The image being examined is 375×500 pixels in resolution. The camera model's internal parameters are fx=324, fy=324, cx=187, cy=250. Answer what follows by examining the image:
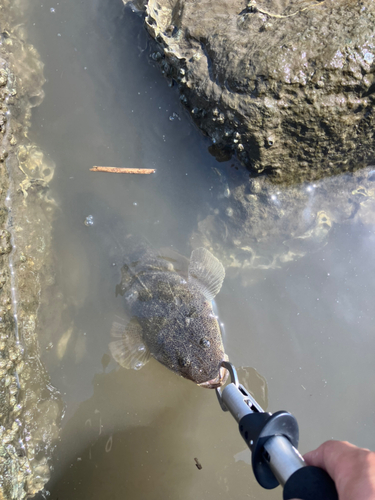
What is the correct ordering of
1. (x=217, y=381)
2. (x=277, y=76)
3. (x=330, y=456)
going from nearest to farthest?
1. (x=330, y=456)
2. (x=277, y=76)
3. (x=217, y=381)

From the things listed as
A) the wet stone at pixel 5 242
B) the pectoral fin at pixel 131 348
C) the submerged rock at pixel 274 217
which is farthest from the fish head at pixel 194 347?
the wet stone at pixel 5 242

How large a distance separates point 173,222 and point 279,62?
80.3 inches

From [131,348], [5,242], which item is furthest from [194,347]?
[5,242]

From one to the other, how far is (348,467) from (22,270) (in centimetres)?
366

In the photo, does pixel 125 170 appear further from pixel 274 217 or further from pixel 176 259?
pixel 274 217

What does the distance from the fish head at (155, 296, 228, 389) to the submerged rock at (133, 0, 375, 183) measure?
176 cm

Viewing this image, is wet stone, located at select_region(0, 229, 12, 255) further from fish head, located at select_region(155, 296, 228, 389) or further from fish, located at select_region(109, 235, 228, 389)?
fish head, located at select_region(155, 296, 228, 389)

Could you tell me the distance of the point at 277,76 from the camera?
2949mm

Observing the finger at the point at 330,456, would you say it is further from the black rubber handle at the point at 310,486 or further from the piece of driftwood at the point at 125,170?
the piece of driftwood at the point at 125,170

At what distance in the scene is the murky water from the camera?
3.57 m

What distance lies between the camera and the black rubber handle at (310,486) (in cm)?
143

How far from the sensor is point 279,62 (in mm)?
2936

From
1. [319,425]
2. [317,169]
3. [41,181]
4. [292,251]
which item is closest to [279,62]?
[317,169]

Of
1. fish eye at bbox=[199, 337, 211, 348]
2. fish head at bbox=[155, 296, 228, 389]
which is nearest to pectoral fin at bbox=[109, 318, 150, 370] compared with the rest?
fish head at bbox=[155, 296, 228, 389]
